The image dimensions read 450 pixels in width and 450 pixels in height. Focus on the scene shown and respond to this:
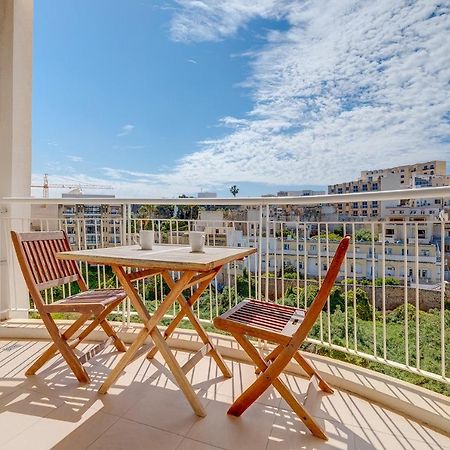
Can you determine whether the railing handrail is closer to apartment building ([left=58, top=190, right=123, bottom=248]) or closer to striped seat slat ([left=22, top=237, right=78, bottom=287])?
apartment building ([left=58, top=190, right=123, bottom=248])

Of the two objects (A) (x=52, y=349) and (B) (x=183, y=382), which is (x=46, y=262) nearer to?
(A) (x=52, y=349)

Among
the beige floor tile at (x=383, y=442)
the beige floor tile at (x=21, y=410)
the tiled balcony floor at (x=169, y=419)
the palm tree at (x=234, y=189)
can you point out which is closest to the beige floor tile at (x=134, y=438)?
the tiled balcony floor at (x=169, y=419)

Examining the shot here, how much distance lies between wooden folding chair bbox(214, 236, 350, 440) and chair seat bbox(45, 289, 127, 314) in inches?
32.6

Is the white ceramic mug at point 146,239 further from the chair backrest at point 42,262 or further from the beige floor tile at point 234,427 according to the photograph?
the beige floor tile at point 234,427

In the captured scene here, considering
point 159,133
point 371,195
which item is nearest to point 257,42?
point 159,133

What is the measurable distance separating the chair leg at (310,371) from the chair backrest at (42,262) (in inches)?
67.8

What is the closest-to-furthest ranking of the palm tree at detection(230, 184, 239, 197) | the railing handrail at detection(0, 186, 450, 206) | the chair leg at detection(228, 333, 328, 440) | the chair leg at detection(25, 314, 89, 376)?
the chair leg at detection(228, 333, 328, 440)
the railing handrail at detection(0, 186, 450, 206)
the chair leg at detection(25, 314, 89, 376)
the palm tree at detection(230, 184, 239, 197)

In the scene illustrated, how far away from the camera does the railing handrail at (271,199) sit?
6.19 feet

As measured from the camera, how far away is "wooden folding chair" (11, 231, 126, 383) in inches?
87.1

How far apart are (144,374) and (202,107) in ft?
97.8

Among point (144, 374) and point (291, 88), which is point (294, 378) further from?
point (291, 88)

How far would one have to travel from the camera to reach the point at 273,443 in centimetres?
170

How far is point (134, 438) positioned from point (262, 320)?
0.91 m

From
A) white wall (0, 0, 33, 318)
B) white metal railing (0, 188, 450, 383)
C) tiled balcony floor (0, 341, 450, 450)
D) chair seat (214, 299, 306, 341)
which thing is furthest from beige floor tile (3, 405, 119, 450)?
white wall (0, 0, 33, 318)
